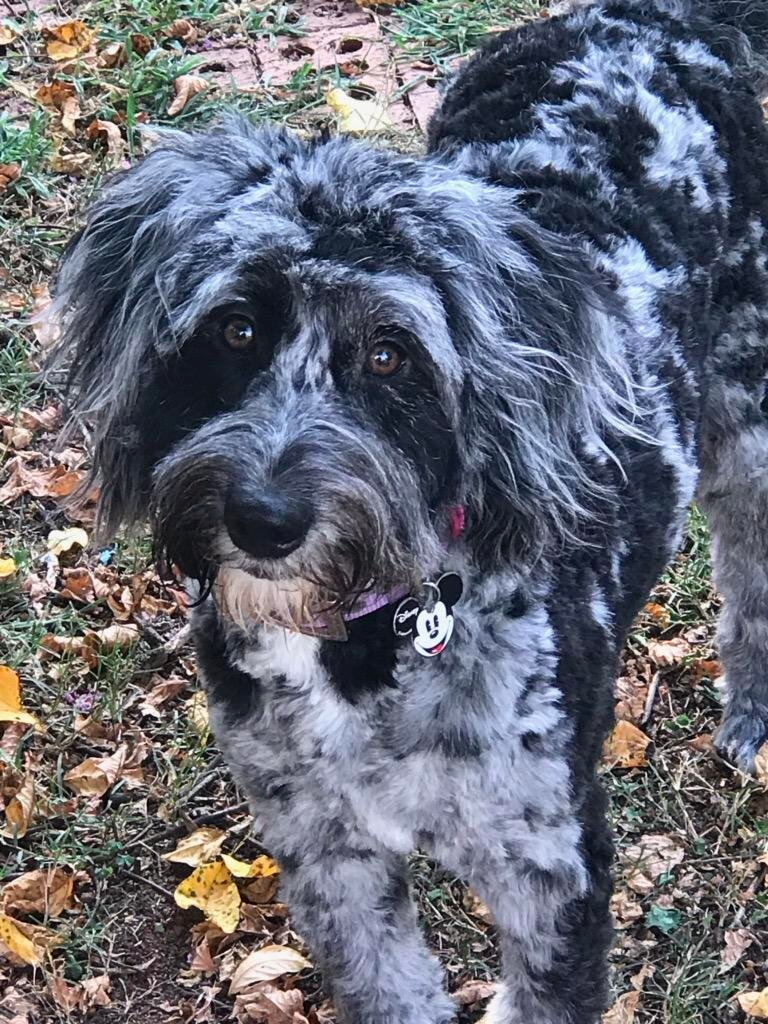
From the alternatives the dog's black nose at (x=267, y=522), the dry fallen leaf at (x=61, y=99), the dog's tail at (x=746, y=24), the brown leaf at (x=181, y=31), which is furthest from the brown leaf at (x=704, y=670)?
the brown leaf at (x=181, y=31)

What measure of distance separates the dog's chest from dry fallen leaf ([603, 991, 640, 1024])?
0.99 meters

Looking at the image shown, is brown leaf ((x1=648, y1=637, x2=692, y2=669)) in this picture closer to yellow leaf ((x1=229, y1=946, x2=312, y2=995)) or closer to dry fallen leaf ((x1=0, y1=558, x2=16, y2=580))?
yellow leaf ((x1=229, y1=946, x2=312, y2=995))

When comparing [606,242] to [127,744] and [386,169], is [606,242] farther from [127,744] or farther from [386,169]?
[127,744]

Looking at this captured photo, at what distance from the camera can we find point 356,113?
6.09m

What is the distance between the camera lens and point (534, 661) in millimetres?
2801

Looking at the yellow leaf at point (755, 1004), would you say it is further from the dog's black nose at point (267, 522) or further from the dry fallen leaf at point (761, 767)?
the dog's black nose at point (267, 522)

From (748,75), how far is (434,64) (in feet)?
9.55

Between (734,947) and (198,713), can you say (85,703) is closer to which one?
(198,713)

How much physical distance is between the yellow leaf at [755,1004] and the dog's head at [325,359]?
1.53 m

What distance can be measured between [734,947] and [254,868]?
1265mm

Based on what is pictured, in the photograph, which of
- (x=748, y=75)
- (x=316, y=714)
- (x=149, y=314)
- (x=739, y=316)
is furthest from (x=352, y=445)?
(x=748, y=75)

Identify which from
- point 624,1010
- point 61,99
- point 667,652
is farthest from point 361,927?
point 61,99

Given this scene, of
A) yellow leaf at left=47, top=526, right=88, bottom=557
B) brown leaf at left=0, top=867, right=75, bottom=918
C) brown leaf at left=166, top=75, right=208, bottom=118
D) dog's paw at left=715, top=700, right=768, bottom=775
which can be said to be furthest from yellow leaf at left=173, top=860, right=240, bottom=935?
brown leaf at left=166, top=75, right=208, bottom=118

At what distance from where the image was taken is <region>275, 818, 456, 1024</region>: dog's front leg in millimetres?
3004
